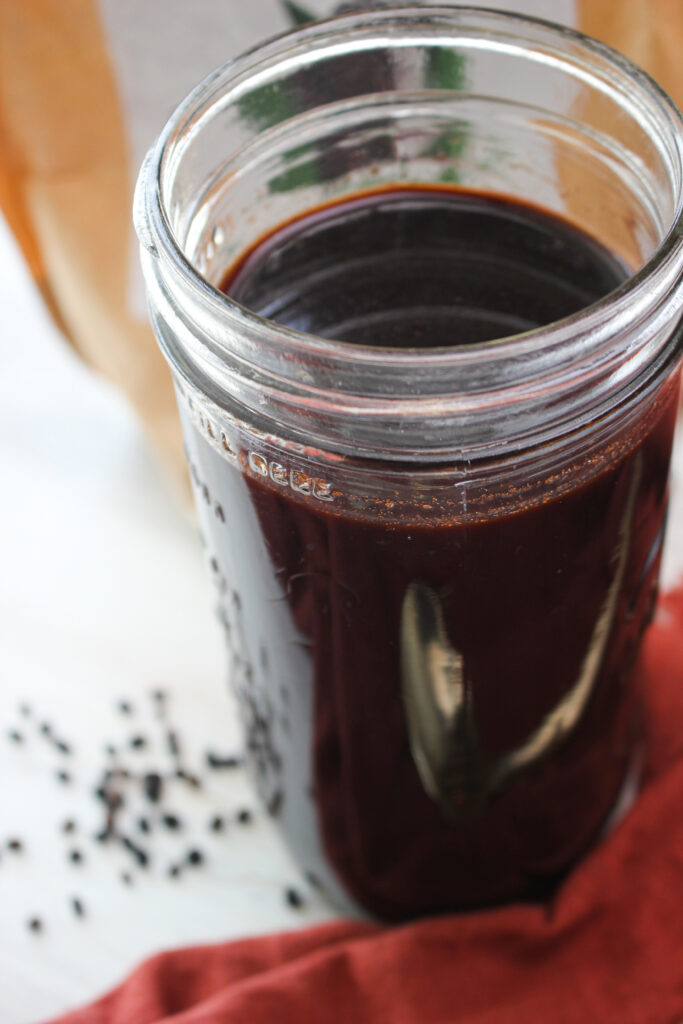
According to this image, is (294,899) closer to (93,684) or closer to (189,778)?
(189,778)

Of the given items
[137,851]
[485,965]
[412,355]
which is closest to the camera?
[412,355]

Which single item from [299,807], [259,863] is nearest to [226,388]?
[299,807]

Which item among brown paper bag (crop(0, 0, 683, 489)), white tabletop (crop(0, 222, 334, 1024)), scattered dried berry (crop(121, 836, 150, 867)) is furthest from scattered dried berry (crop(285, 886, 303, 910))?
brown paper bag (crop(0, 0, 683, 489))

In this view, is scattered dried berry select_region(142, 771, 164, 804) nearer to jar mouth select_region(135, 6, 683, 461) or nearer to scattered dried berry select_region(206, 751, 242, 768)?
scattered dried berry select_region(206, 751, 242, 768)

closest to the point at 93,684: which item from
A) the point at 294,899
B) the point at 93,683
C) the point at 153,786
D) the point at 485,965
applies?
the point at 93,683

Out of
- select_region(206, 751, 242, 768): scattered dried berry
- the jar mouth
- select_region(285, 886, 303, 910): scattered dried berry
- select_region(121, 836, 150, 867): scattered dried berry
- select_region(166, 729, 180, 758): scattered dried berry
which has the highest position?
the jar mouth

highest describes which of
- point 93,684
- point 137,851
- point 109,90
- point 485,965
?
point 109,90

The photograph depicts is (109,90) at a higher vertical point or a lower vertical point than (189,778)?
higher
